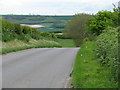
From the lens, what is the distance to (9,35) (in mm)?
28125

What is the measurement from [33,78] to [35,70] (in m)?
1.89

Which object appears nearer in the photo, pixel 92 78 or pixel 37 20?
pixel 92 78

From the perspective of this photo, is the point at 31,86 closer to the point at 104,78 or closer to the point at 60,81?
the point at 60,81

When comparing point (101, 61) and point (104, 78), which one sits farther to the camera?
point (101, 61)

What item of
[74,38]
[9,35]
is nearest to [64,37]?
[74,38]

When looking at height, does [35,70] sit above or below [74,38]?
above

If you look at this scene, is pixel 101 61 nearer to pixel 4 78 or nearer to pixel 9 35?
pixel 4 78

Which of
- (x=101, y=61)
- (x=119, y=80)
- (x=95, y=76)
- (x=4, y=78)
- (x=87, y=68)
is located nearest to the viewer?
(x=119, y=80)

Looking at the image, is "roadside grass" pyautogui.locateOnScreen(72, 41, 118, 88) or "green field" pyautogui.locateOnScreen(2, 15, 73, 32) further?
"green field" pyautogui.locateOnScreen(2, 15, 73, 32)

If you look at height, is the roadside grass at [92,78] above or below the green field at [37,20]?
above

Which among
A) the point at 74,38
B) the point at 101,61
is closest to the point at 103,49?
the point at 101,61

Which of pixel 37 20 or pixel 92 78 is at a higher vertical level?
pixel 92 78

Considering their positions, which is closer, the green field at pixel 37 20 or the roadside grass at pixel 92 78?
the roadside grass at pixel 92 78

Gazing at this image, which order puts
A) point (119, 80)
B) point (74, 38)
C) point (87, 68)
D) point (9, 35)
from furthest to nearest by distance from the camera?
point (74, 38)
point (9, 35)
point (87, 68)
point (119, 80)
